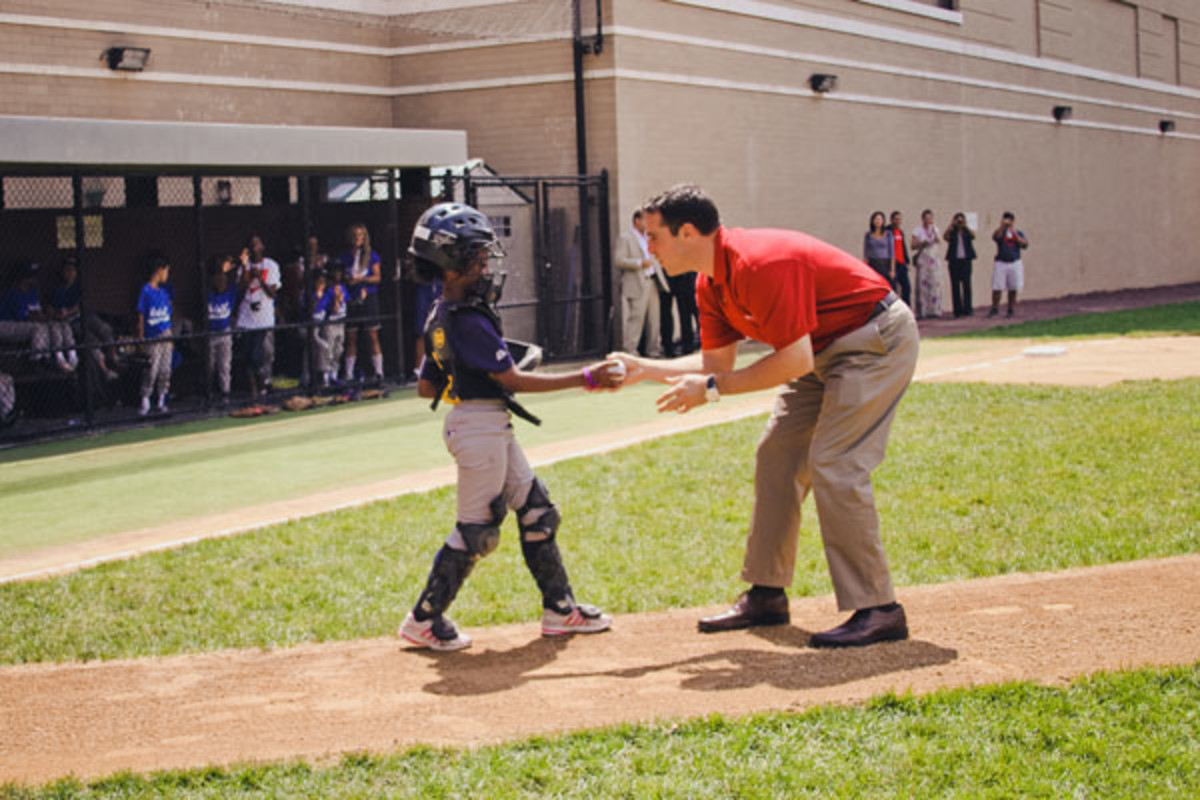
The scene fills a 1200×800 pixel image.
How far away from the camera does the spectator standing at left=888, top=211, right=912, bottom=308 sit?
84.5 ft

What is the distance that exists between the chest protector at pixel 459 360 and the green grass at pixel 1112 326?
1769cm

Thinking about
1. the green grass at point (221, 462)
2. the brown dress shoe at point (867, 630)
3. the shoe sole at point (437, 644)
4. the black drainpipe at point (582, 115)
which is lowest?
the shoe sole at point (437, 644)

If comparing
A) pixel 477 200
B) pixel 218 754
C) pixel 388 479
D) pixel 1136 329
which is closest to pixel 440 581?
pixel 218 754

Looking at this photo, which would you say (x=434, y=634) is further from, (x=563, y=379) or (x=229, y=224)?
(x=229, y=224)

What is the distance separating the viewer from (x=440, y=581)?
6.12 metres

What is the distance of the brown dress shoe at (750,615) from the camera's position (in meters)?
6.32

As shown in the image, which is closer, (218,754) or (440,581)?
(218,754)

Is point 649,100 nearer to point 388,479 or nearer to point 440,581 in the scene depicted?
point 388,479

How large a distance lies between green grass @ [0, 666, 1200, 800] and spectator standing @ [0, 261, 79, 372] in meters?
11.1

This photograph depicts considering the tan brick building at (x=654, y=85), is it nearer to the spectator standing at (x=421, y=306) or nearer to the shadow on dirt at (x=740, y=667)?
the spectator standing at (x=421, y=306)

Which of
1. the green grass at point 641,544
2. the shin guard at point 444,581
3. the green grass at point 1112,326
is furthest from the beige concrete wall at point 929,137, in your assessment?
the shin guard at point 444,581

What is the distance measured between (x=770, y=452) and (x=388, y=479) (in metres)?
5.91

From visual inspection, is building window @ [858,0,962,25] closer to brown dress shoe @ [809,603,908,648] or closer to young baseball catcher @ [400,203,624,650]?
young baseball catcher @ [400,203,624,650]

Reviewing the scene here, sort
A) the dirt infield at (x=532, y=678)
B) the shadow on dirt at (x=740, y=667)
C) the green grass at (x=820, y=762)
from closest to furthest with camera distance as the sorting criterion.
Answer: the green grass at (x=820, y=762) < the dirt infield at (x=532, y=678) < the shadow on dirt at (x=740, y=667)
